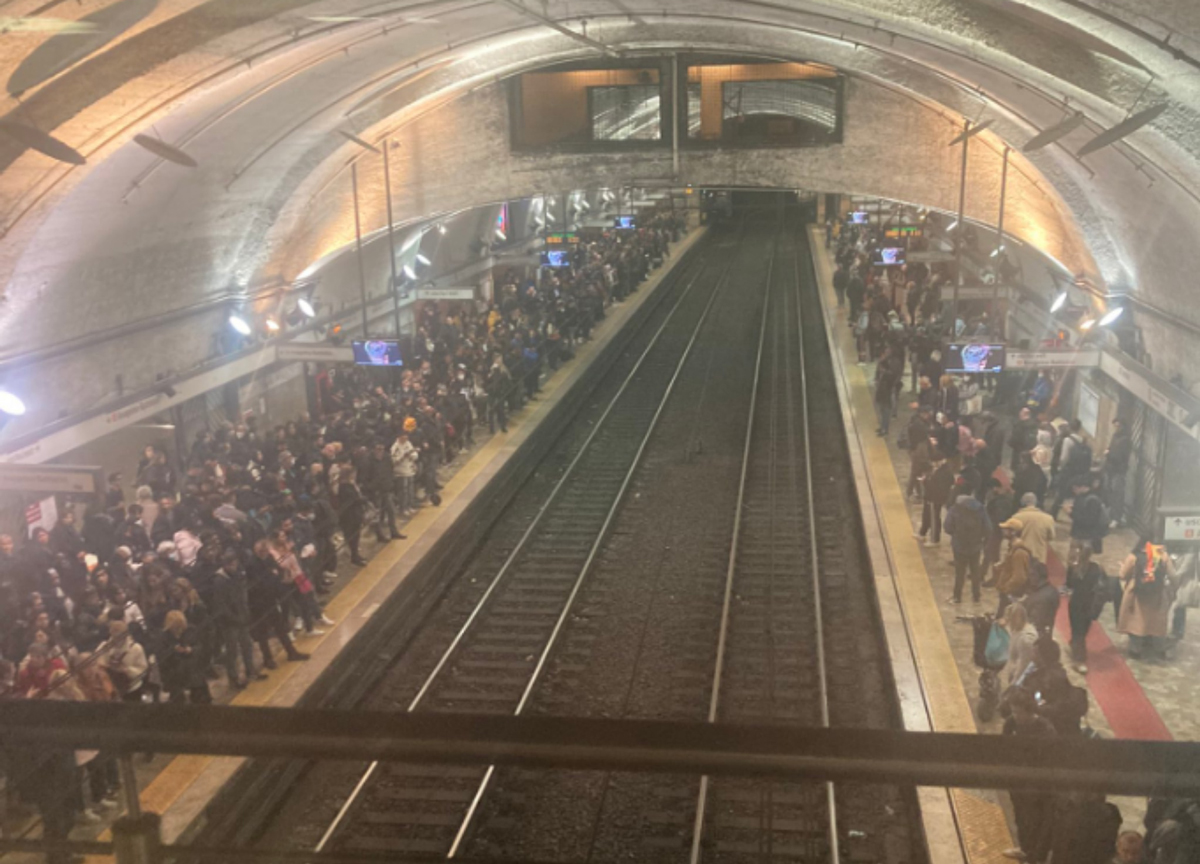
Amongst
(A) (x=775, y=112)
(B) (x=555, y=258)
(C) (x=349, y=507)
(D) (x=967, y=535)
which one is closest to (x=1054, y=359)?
(D) (x=967, y=535)

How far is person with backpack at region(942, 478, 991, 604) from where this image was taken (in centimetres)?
1125

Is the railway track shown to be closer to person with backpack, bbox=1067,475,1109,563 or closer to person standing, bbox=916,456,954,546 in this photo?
person standing, bbox=916,456,954,546

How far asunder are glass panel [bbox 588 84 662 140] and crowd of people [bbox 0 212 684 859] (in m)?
4.18

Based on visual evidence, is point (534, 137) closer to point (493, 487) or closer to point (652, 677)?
point (493, 487)

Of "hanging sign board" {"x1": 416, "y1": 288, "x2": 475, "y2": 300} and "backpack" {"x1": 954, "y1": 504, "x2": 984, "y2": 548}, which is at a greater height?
"hanging sign board" {"x1": 416, "y1": 288, "x2": 475, "y2": 300}

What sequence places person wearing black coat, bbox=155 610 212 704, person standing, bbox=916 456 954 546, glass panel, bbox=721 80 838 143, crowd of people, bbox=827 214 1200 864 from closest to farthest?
crowd of people, bbox=827 214 1200 864
person wearing black coat, bbox=155 610 212 704
person standing, bbox=916 456 954 546
glass panel, bbox=721 80 838 143

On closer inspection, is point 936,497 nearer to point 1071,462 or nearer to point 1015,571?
→ point 1071,462

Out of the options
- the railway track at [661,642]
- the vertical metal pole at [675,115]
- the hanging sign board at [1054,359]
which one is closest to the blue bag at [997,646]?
the railway track at [661,642]

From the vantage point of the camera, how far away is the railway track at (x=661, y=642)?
8.34 meters

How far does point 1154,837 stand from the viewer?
18.0 ft

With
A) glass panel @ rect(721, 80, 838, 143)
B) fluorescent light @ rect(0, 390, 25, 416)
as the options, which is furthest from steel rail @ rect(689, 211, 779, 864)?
fluorescent light @ rect(0, 390, 25, 416)

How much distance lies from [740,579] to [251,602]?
18.0ft

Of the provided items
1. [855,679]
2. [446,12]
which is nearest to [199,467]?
[446,12]

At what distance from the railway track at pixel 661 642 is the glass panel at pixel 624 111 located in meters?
4.81
